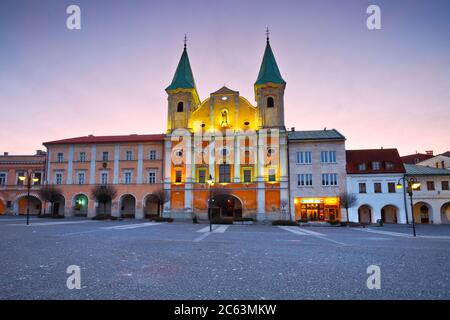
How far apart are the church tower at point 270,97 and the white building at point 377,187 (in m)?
12.6

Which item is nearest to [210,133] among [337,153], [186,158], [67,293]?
[186,158]

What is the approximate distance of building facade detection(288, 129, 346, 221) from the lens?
3606 cm

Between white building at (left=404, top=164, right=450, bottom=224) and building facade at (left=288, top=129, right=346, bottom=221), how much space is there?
9.13 m

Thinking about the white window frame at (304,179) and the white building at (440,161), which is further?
the white building at (440,161)

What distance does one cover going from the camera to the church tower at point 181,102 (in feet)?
134

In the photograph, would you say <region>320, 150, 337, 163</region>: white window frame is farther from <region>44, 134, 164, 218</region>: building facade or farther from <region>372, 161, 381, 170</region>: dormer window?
<region>44, 134, 164, 218</region>: building facade

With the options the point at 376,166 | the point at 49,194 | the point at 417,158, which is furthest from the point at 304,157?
the point at 49,194

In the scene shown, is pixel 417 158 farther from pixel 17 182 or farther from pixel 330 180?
pixel 17 182

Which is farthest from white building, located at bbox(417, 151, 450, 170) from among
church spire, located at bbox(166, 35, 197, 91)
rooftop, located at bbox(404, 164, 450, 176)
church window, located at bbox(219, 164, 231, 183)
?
church spire, located at bbox(166, 35, 197, 91)

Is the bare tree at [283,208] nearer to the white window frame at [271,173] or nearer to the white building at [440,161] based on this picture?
the white window frame at [271,173]

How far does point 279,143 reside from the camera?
37562mm

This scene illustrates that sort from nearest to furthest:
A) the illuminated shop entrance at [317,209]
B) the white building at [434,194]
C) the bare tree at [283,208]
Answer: the white building at [434,194]
the bare tree at [283,208]
the illuminated shop entrance at [317,209]

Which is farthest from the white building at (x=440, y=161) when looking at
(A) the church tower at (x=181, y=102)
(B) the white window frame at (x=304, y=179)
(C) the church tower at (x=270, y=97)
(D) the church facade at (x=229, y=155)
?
(A) the church tower at (x=181, y=102)

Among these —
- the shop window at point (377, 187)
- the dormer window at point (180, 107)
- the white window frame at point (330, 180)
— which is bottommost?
the shop window at point (377, 187)
